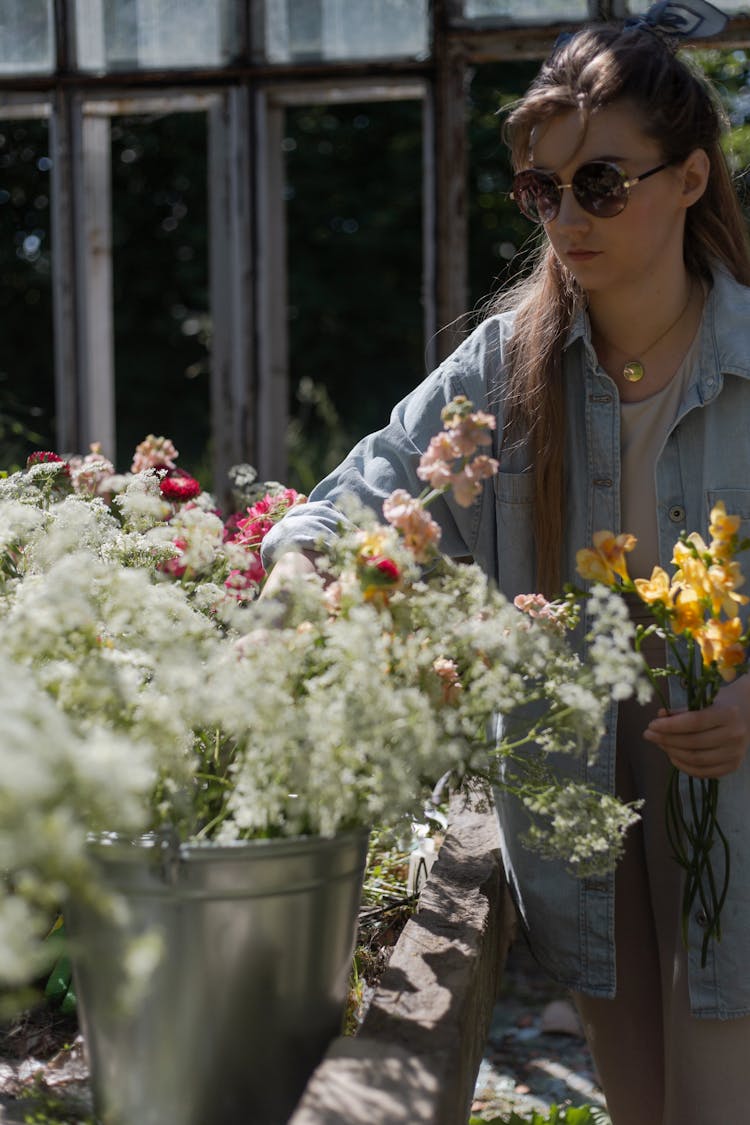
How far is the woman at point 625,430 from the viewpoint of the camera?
1555 mm

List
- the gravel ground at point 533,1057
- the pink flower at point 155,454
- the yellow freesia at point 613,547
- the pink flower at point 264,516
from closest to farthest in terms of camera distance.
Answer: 1. the yellow freesia at point 613,547
2. the pink flower at point 264,516
3. the pink flower at point 155,454
4. the gravel ground at point 533,1057

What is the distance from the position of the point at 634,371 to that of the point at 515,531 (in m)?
0.28

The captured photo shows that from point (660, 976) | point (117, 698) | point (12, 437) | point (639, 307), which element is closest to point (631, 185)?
point (639, 307)

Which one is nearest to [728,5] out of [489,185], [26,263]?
[489,185]

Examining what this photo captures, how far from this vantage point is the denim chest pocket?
1696 millimetres

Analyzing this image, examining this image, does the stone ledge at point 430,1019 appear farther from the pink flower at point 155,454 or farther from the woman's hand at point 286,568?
the pink flower at point 155,454

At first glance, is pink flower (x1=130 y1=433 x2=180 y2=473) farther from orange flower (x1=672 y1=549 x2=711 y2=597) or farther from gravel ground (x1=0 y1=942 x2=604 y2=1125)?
orange flower (x1=672 y1=549 x2=711 y2=597)

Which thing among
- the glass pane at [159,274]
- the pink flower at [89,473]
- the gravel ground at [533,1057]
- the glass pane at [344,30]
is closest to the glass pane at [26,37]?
the glass pane at [344,30]

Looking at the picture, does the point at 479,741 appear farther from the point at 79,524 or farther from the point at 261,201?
the point at 261,201

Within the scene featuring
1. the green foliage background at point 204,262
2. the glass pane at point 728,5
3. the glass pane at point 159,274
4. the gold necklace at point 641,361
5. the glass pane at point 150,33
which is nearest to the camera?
the gold necklace at point 641,361

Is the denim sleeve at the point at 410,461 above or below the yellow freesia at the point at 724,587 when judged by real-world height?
above

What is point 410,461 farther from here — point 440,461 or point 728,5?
point 728,5

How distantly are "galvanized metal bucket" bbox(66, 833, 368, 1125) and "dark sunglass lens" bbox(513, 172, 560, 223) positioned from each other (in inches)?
34.4

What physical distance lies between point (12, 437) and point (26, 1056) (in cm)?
425
